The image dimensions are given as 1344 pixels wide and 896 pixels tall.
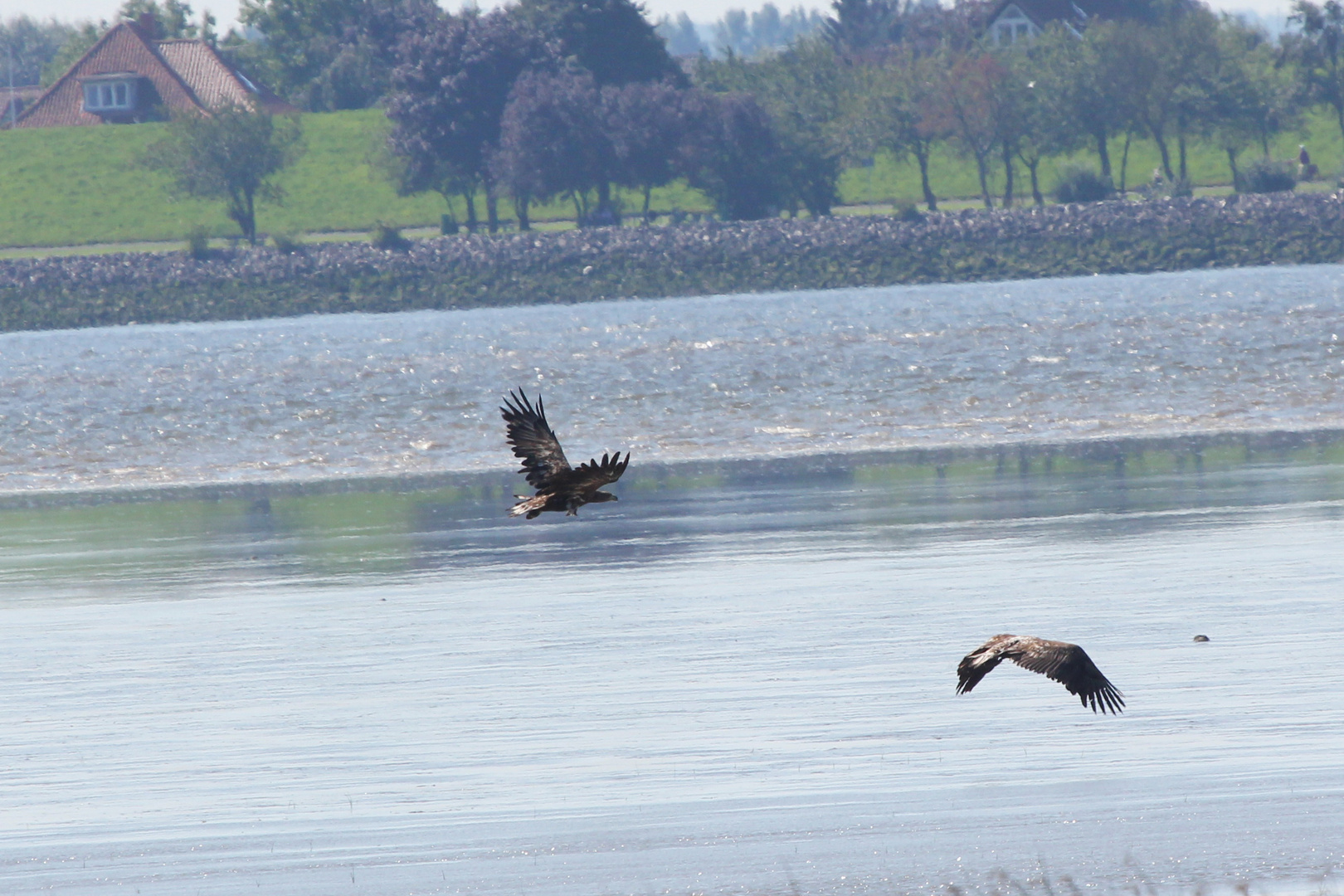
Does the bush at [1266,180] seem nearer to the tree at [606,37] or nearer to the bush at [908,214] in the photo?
the bush at [908,214]

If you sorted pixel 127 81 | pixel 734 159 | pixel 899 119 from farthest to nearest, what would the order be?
1. pixel 127 81
2. pixel 899 119
3. pixel 734 159

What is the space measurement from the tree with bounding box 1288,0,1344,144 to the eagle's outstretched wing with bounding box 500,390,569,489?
95.2m

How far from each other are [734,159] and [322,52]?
43.2 meters

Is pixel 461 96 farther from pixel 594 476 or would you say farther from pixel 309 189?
pixel 594 476

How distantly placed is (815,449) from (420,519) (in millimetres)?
7641

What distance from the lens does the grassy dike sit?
76.9 m

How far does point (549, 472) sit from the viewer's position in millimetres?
8273

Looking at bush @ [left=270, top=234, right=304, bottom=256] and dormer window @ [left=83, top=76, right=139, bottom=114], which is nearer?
bush @ [left=270, top=234, right=304, bottom=256]

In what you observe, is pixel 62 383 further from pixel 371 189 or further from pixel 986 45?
pixel 986 45

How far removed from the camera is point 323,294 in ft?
265

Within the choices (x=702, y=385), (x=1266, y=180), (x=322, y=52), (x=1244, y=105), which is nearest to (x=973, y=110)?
(x=1244, y=105)

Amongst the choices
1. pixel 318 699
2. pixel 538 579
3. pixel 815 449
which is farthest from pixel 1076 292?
pixel 318 699

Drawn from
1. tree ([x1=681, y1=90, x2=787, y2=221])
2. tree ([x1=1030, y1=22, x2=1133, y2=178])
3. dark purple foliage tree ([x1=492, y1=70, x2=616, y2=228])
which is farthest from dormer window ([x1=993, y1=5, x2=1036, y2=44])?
dark purple foliage tree ([x1=492, y1=70, x2=616, y2=228])

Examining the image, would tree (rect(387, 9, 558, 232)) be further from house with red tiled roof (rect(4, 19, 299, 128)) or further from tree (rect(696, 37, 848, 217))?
house with red tiled roof (rect(4, 19, 299, 128))
